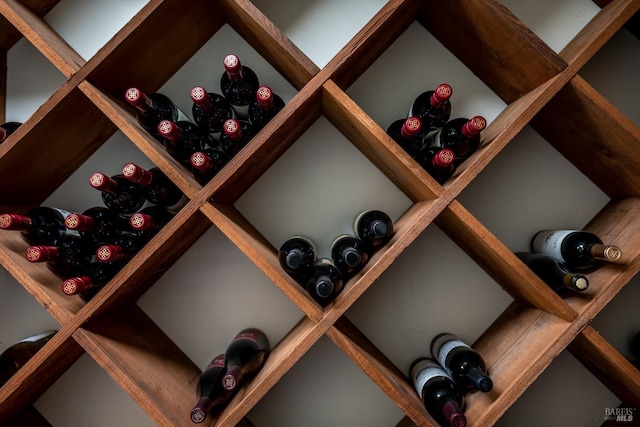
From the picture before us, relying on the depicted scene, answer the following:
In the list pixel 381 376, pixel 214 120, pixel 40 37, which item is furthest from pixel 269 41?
pixel 381 376

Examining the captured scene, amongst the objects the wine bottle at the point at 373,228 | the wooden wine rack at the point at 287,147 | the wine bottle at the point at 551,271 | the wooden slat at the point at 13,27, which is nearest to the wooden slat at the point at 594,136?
the wooden wine rack at the point at 287,147

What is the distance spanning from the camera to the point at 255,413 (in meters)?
1.23

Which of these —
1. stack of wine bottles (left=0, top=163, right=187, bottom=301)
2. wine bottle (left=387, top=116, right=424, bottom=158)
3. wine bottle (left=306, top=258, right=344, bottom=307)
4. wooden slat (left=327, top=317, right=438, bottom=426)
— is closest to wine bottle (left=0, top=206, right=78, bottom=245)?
stack of wine bottles (left=0, top=163, right=187, bottom=301)

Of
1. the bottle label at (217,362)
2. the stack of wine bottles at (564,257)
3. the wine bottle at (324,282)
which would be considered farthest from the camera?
the bottle label at (217,362)

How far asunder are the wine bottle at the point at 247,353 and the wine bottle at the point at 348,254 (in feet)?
1.09

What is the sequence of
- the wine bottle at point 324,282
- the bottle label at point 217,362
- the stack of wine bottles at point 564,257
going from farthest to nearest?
the bottle label at point 217,362
the stack of wine bottles at point 564,257
the wine bottle at point 324,282

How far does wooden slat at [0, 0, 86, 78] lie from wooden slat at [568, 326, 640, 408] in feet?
4.82

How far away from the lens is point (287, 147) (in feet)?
4.02

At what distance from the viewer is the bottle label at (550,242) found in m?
1.11

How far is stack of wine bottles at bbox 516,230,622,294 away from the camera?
106 centimetres

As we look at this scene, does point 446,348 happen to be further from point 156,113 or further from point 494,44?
point 156,113

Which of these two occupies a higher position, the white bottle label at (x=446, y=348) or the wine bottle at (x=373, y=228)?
the wine bottle at (x=373, y=228)

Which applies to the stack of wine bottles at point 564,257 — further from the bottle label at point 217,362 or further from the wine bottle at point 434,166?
the bottle label at point 217,362

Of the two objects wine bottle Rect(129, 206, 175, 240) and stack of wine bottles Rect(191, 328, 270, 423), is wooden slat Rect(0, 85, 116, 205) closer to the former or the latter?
wine bottle Rect(129, 206, 175, 240)
